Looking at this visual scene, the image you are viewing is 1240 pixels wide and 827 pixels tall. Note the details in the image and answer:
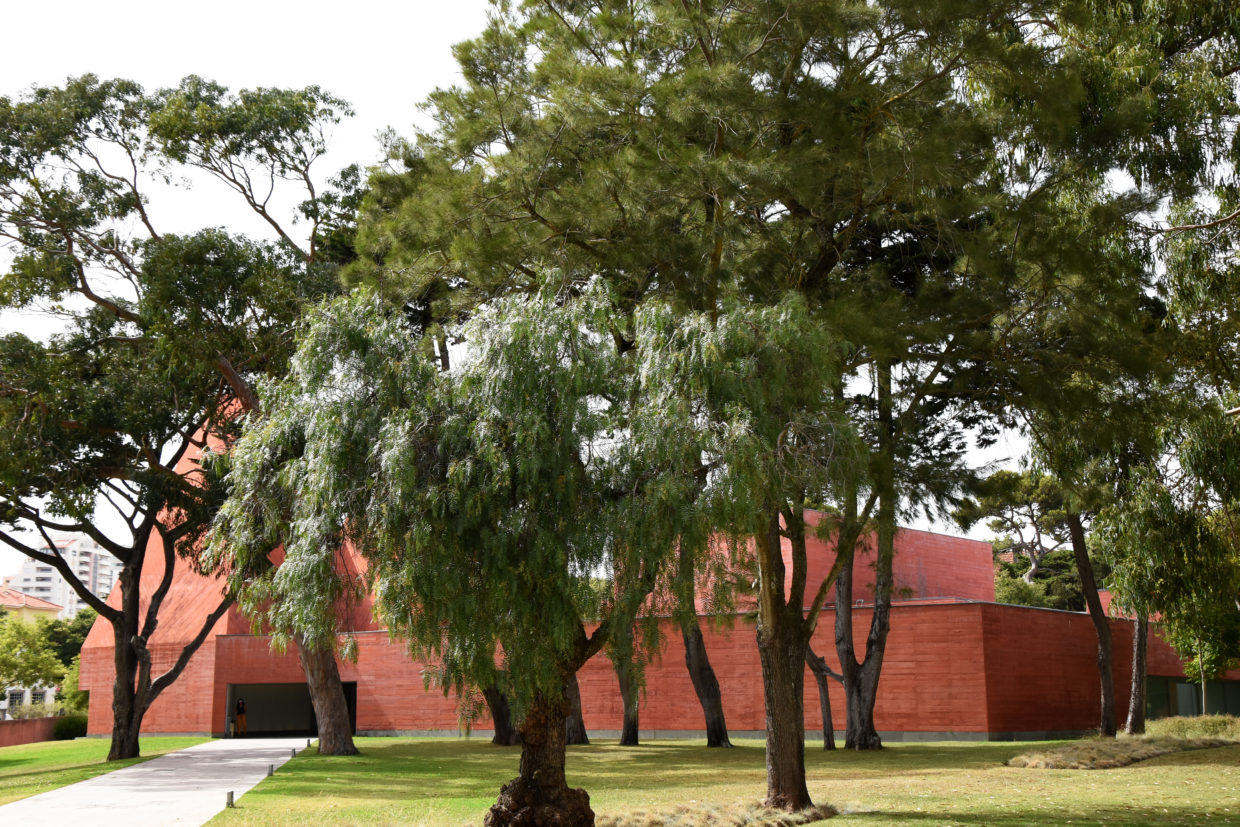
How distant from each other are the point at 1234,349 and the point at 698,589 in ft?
26.5

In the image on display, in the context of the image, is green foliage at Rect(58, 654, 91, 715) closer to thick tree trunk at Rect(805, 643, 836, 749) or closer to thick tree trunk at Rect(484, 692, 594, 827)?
thick tree trunk at Rect(805, 643, 836, 749)

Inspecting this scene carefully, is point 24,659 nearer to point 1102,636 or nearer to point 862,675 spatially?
point 862,675

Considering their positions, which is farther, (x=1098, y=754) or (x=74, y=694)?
(x=74, y=694)

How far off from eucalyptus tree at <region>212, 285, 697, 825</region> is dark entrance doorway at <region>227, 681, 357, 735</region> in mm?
27619

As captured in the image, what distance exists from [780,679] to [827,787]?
297 centimetres

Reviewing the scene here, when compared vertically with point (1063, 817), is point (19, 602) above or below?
above

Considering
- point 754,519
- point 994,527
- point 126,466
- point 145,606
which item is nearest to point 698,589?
point 754,519

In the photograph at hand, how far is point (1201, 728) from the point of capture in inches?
834

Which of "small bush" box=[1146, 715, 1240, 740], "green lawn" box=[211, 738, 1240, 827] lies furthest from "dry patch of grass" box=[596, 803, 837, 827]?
Result: "small bush" box=[1146, 715, 1240, 740]

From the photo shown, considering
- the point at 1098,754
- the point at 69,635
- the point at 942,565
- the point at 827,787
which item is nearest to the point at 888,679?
the point at 1098,754

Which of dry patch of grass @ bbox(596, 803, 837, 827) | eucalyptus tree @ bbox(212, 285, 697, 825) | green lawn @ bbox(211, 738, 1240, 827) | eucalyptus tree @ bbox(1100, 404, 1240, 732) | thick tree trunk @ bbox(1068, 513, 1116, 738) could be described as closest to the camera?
eucalyptus tree @ bbox(212, 285, 697, 825)

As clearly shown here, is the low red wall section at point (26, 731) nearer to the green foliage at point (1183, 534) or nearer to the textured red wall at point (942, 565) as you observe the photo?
the textured red wall at point (942, 565)

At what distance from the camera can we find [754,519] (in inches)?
357

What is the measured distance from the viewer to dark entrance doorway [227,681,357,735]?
35000mm
